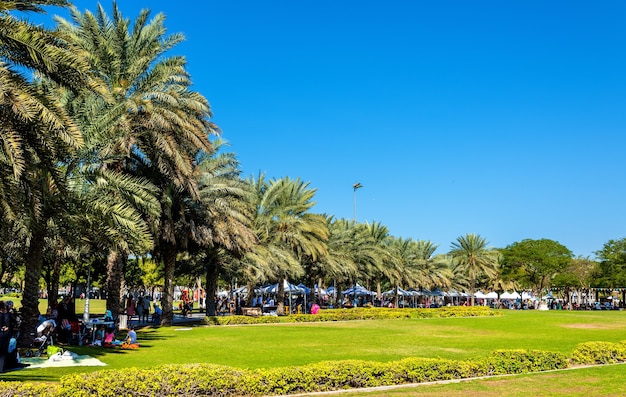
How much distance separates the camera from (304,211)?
46.2 meters

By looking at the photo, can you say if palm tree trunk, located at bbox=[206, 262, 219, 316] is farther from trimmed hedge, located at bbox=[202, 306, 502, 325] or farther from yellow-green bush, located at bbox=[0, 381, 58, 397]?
yellow-green bush, located at bbox=[0, 381, 58, 397]

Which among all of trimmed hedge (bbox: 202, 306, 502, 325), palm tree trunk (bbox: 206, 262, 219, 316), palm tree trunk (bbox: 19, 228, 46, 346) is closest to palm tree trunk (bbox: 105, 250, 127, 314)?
palm tree trunk (bbox: 19, 228, 46, 346)

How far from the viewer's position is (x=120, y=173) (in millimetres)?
21203

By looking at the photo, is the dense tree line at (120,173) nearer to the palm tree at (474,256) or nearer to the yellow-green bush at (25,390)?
the yellow-green bush at (25,390)

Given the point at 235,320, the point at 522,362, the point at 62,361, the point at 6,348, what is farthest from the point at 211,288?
the point at 522,362

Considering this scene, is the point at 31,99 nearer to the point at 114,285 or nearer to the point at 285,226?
the point at 114,285

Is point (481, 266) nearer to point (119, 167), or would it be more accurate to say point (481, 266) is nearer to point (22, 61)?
point (119, 167)

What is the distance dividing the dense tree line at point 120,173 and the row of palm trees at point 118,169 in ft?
0.16

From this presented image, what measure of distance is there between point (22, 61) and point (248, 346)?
507 inches

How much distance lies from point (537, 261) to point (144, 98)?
235 ft

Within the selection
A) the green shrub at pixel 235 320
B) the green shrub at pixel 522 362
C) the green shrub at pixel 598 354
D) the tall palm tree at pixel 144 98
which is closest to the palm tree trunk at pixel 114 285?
the tall palm tree at pixel 144 98

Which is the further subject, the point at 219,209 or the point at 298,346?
the point at 219,209

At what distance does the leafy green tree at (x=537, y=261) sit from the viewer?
8281 centimetres

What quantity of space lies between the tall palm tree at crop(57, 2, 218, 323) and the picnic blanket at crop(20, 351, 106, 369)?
7.39 meters
